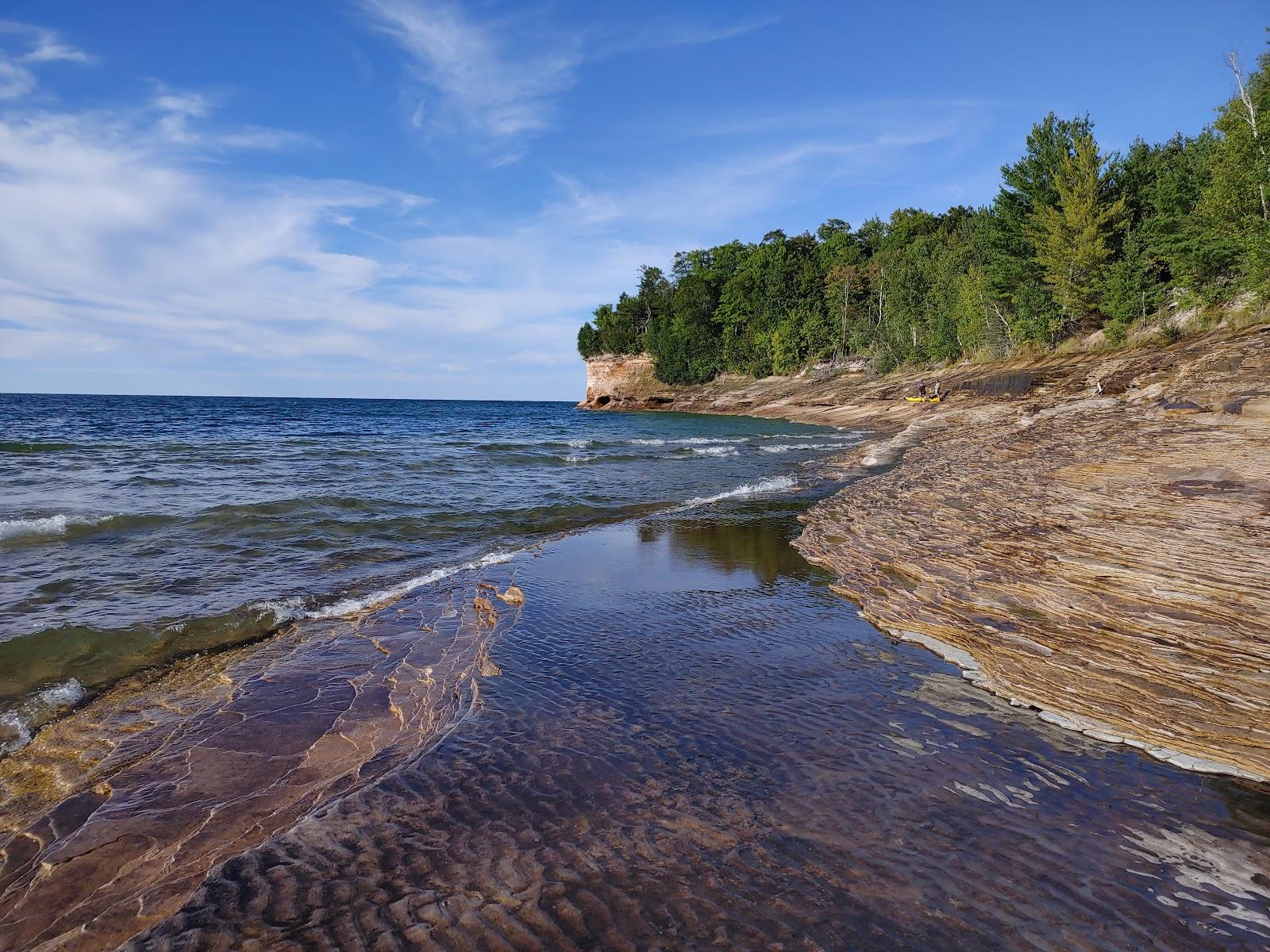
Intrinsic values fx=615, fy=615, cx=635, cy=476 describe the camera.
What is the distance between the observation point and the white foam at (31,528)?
Answer: 10.6m

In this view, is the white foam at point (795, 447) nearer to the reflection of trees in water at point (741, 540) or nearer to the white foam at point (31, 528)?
the reflection of trees in water at point (741, 540)

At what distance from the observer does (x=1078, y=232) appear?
37750 mm

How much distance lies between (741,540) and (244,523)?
9686mm

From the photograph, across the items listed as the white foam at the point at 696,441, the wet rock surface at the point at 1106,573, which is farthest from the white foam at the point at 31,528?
the white foam at the point at 696,441

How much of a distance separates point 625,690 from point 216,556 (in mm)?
8270

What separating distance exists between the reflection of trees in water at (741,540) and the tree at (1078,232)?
35194 millimetres

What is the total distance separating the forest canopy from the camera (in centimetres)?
2755

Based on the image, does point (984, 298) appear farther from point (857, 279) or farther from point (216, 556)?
point (216, 556)

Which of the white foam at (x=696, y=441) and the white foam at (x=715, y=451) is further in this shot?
the white foam at (x=696, y=441)

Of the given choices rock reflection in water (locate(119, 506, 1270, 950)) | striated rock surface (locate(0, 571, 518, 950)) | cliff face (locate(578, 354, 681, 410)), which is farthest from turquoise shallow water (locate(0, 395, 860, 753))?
cliff face (locate(578, 354, 681, 410))

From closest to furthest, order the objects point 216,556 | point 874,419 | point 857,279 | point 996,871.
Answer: point 996,871 → point 216,556 → point 874,419 → point 857,279

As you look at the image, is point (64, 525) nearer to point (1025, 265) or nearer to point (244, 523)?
point (244, 523)

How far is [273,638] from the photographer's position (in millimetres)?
6609

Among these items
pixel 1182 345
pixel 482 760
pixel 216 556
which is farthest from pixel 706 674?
pixel 1182 345
